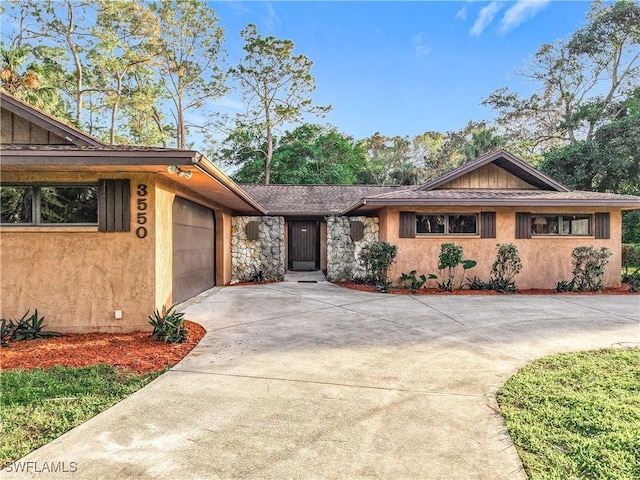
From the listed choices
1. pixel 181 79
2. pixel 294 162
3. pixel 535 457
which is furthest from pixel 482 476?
pixel 181 79

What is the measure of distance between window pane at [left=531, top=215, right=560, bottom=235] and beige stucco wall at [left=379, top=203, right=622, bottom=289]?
0.21 metres

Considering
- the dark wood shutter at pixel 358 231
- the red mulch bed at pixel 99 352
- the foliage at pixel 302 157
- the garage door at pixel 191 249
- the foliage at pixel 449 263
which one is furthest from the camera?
the foliage at pixel 302 157

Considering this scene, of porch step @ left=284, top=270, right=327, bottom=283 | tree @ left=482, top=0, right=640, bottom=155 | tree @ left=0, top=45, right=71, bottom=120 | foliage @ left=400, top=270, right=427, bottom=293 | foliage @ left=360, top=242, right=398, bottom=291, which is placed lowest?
porch step @ left=284, top=270, right=327, bottom=283

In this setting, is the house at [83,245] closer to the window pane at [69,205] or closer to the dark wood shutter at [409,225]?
the window pane at [69,205]

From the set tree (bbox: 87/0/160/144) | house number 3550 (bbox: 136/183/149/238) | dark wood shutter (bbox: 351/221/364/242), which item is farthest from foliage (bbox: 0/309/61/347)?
tree (bbox: 87/0/160/144)

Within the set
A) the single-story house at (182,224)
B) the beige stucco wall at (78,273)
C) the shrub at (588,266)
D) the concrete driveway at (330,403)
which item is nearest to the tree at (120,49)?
the single-story house at (182,224)

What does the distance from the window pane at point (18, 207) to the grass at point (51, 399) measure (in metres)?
2.72

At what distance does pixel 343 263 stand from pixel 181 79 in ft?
64.3

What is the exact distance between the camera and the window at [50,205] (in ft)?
17.5

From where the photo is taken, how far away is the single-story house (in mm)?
5336

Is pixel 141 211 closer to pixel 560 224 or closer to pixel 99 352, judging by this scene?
pixel 99 352

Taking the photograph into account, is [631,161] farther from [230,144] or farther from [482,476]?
[230,144]

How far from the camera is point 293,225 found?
612 inches
